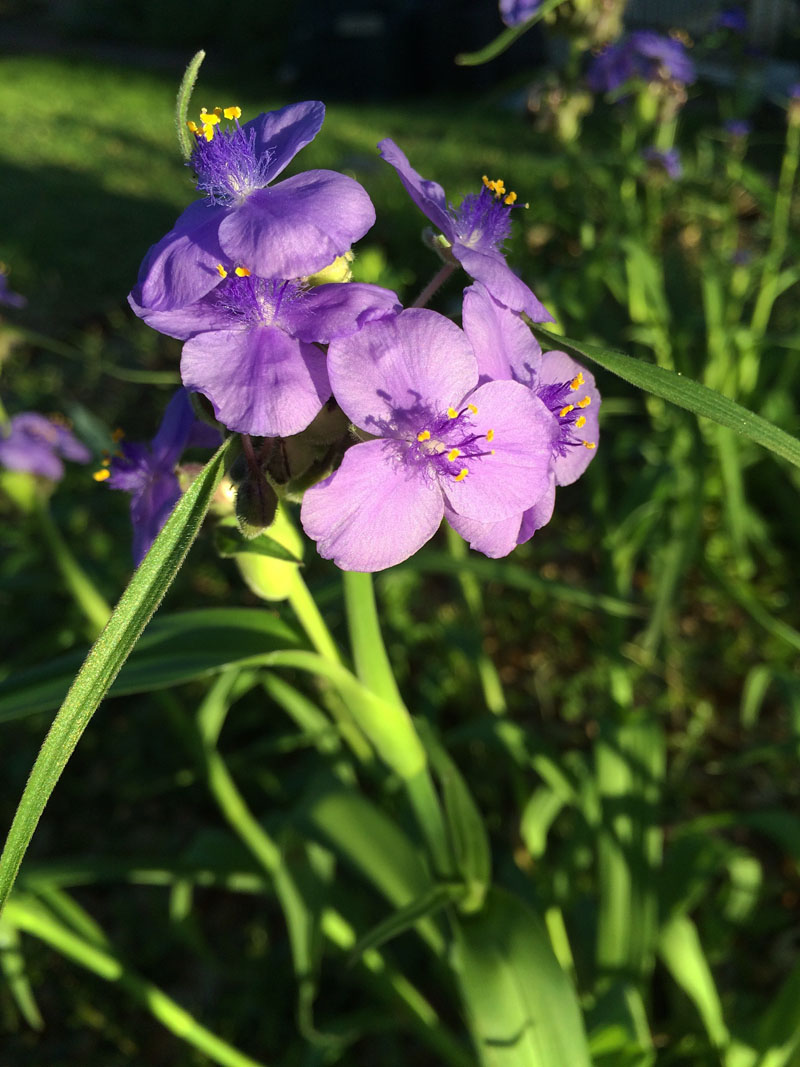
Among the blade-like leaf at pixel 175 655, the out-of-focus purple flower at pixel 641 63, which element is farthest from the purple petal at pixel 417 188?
the out-of-focus purple flower at pixel 641 63

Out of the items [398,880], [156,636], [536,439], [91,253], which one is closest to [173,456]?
[156,636]

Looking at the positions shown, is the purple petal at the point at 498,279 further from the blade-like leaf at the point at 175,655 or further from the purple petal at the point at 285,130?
the blade-like leaf at the point at 175,655

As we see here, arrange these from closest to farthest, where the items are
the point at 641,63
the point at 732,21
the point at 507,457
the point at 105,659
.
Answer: the point at 105,659, the point at 507,457, the point at 641,63, the point at 732,21

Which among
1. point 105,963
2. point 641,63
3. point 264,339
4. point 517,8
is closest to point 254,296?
point 264,339

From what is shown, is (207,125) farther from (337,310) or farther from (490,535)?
(490,535)

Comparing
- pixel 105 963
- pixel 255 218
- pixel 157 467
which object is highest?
pixel 255 218

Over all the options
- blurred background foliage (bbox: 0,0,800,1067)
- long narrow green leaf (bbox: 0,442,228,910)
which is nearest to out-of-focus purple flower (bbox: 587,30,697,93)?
blurred background foliage (bbox: 0,0,800,1067)

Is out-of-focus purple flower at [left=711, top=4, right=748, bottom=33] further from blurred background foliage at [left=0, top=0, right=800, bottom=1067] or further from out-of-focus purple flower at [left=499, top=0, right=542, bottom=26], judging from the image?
out-of-focus purple flower at [left=499, top=0, right=542, bottom=26]

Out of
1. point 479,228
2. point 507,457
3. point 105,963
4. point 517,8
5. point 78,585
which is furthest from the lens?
point 517,8

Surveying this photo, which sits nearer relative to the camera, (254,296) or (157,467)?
(254,296)
